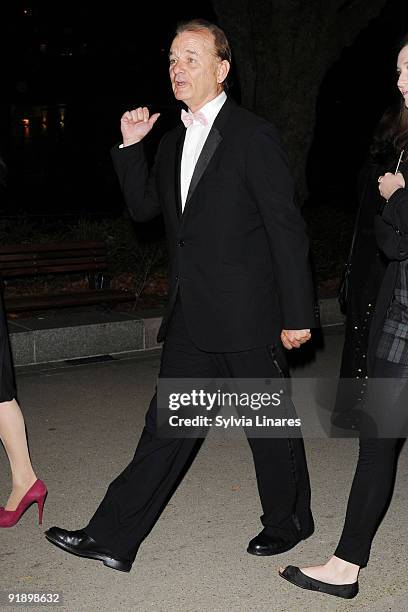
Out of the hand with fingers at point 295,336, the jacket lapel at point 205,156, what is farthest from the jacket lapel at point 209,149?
the hand with fingers at point 295,336

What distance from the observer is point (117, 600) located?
3523mm

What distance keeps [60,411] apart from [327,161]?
40.3m

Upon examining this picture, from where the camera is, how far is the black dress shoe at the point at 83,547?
3.76 metres

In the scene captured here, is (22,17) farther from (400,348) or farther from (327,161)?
(400,348)

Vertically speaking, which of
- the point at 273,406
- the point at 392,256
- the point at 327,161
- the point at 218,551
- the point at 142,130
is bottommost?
the point at 327,161

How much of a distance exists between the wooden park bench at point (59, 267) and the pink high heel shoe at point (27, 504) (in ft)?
12.3

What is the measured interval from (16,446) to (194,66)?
176cm

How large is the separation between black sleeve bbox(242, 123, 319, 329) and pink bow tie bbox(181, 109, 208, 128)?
0.23m

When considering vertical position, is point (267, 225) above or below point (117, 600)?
above

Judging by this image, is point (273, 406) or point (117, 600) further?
A: point (273, 406)

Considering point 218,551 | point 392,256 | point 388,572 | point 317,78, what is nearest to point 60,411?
point 218,551

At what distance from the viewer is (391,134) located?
3.76 meters

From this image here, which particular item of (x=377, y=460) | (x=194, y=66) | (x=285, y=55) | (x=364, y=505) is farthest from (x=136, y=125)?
(x=285, y=55)
